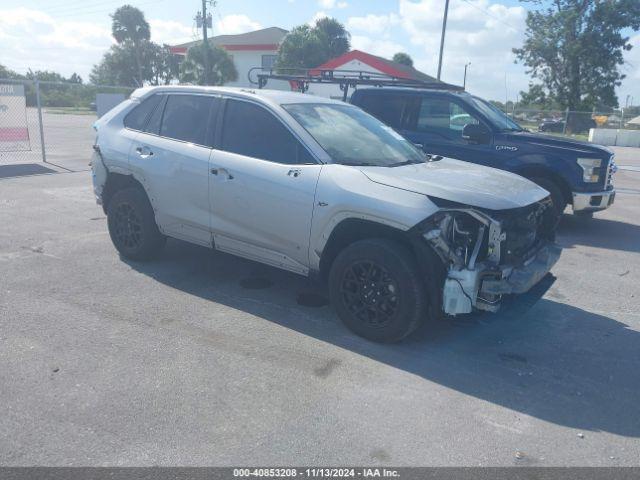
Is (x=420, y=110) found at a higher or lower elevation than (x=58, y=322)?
higher

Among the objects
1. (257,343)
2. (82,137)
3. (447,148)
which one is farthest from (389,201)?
(82,137)

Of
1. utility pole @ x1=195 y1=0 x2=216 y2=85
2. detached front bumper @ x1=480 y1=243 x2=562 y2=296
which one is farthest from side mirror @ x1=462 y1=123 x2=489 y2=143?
utility pole @ x1=195 y1=0 x2=216 y2=85

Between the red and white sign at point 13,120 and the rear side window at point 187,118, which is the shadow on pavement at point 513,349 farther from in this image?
the red and white sign at point 13,120

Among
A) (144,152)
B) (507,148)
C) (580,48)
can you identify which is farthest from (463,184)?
(580,48)

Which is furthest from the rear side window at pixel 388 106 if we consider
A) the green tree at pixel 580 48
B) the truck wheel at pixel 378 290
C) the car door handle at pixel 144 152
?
the green tree at pixel 580 48

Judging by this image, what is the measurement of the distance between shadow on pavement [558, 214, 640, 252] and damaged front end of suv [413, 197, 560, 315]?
404cm

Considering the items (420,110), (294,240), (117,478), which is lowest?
(117,478)

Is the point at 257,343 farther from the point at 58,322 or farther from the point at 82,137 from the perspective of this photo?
the point at 82,137

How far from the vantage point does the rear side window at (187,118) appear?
17.9ft

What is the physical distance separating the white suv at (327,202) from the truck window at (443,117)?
3185 mm

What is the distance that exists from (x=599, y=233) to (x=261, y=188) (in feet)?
20.6

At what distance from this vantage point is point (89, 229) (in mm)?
7582

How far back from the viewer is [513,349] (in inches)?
175

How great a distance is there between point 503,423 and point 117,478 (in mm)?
2208
